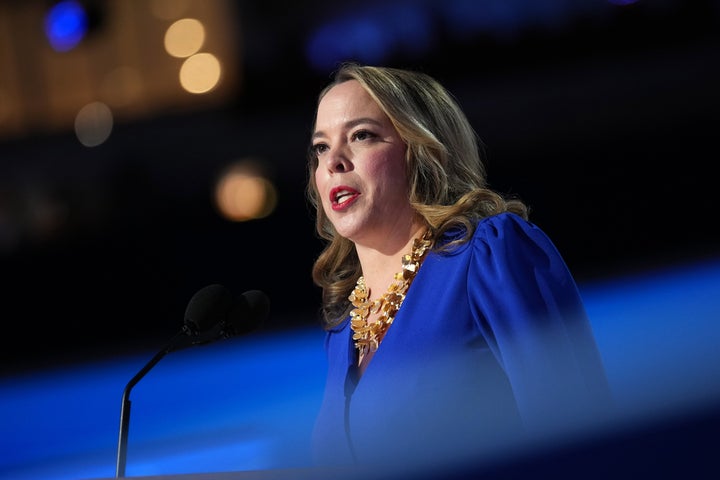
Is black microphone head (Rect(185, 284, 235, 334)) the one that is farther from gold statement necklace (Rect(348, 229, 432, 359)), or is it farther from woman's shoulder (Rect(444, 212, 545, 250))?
woman's shoulder (Rect(444, 212, 545, 250))

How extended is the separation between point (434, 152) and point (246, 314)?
0.38 m

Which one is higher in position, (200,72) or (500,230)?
(200,72)

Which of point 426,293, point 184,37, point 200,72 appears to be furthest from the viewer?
point 184,37

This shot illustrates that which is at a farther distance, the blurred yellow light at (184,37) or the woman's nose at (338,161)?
the blurred yellow light at (184,37)

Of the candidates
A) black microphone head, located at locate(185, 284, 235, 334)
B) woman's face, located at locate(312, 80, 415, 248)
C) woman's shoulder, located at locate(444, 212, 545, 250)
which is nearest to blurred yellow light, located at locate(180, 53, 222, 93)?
woman's face, located at locate(312, 80, 415, 248)

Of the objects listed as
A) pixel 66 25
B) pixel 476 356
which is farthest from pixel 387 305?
pixel 66 25

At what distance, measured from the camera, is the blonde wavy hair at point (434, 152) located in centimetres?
146

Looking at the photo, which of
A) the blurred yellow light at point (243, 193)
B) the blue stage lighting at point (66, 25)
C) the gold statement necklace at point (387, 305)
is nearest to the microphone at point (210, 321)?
the gold statement necklace at point (387, 305)

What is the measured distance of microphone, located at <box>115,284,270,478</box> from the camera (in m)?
1.40

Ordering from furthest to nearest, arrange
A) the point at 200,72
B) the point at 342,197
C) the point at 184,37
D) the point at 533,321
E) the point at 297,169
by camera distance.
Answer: the point at 184,37 < the point at 200,72 < the point at 297,169 < the point at 342,197 < the point at 533,321

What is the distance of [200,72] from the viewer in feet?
19.6

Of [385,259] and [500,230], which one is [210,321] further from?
[500,230]

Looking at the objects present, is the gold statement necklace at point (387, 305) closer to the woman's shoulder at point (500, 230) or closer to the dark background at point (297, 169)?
the woman's shoulder at point (500, 230)

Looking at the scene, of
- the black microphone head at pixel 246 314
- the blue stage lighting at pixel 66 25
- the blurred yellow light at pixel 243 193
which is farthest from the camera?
the blue stage lighting at pixel 66 25
